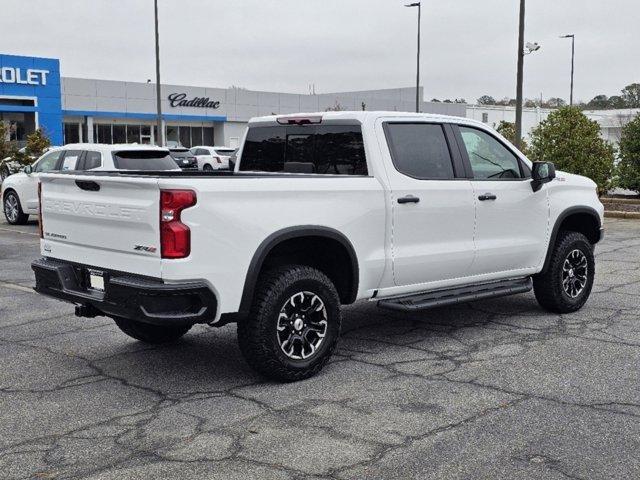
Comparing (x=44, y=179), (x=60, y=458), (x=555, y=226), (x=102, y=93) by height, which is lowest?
(x=60, y=458)

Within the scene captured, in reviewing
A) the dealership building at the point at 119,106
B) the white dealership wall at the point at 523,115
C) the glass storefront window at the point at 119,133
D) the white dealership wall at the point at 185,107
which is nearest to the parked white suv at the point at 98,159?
the dealership building at the point at 119,106

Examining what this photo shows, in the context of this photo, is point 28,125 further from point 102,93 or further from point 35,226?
point 35,226

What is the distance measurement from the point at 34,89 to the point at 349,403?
46.9 meters

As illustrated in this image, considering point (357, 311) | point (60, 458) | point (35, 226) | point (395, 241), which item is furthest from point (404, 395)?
point (35, 226)

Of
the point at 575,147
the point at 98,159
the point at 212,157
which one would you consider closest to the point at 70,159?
the point at 98,159

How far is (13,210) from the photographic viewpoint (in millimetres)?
17781

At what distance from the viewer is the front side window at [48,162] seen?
52.0ft

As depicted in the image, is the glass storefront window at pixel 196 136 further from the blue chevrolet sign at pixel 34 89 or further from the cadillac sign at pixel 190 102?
the blue chevrolet sign at pixel 34 89

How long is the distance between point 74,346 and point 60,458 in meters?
2.61

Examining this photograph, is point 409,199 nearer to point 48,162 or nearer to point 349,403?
point 349,403

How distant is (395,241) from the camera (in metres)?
6.27

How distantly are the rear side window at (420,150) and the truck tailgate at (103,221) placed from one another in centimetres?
218

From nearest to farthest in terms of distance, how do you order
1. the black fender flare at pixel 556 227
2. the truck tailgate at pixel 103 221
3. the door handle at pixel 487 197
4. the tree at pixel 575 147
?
the truck tailgate at pixel 103 221, the door handle at pixel 487 197, the black fender flare at pixel 556 227, the tree at pixel 575 147

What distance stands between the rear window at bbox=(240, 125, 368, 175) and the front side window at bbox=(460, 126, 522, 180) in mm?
1177
